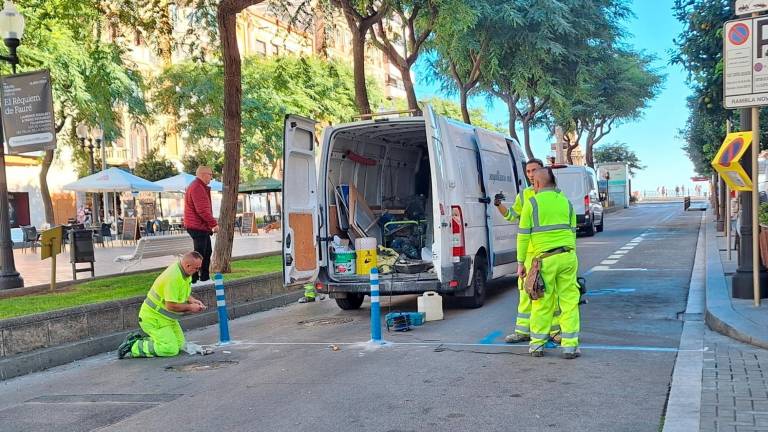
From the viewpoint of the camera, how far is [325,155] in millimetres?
10281

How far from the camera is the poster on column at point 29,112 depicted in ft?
34.0

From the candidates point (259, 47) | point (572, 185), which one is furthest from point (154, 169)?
point (572, 185)

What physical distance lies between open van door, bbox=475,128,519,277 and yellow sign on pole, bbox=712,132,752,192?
9.79 feet

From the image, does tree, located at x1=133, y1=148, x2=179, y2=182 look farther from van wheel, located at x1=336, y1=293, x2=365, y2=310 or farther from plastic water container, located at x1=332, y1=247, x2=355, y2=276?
plastic water container, located at x1=332, y1=247, x2=355, y2=276

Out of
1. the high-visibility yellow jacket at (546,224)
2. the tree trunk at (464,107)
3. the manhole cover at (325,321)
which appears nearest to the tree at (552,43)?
the tree trunk at (464,107)

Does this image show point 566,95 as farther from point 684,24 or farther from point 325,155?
point 325,155

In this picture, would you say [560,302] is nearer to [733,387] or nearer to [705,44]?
[733,387]

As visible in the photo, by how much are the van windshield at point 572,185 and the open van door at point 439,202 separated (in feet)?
56.5

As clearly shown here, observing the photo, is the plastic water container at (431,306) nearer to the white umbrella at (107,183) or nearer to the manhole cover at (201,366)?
the manhole cover at (201,366)

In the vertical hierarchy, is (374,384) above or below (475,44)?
below

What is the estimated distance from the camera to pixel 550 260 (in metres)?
6.81

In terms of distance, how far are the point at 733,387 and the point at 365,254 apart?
→ 5459mm

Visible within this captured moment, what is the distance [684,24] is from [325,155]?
7120mm

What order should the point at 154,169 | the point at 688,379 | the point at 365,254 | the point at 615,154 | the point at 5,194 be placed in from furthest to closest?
the point at 615,154
the point at 154,169
the point at 5,194
the point at 365,254
the point at 688,379
